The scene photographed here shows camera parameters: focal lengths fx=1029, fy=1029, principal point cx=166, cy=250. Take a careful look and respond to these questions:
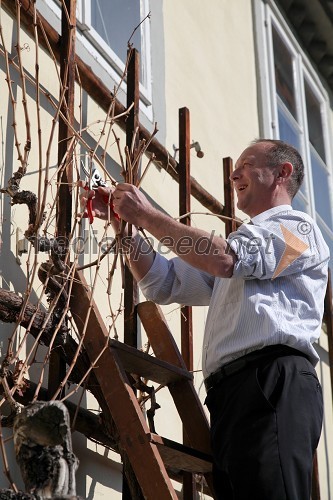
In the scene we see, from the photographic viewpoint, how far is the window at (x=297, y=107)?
219 inches

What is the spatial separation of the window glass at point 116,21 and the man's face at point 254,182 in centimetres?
106

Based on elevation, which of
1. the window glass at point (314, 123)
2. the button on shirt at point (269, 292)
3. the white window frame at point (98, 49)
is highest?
the window glass at point (314, 123)

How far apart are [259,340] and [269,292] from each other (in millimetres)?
158

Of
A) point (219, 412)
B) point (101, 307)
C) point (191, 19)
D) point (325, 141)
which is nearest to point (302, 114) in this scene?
point (325, 141)

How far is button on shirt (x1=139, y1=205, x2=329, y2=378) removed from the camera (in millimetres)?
2641

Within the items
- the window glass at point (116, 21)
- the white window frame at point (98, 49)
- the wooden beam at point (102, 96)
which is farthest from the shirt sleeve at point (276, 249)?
the window glass at point (116, 21)

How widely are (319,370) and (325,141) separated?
2121 millimetres

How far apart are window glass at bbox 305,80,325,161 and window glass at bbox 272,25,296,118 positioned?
1.51 ft

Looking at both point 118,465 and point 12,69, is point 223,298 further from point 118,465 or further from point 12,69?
point 12,69

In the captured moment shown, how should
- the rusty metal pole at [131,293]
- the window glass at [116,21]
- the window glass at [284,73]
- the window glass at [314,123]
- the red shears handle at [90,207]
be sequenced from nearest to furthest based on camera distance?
the rusty metal pole at [131,293]
the red shears handle at [90,207]
the window glass at [116,21]
the window glass at [284,73]
the window glass at [314,123]

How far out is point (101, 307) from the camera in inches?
126

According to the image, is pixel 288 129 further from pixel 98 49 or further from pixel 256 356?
pixel 256 356

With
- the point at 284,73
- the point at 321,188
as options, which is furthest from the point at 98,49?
the point at 321,188

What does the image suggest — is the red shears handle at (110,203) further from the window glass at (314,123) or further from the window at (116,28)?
the window glass at (314,123)
